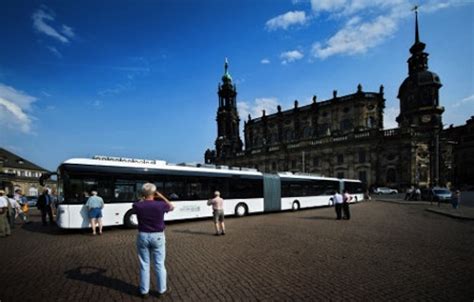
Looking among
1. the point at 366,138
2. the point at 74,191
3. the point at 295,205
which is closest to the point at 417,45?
the point at 366,138

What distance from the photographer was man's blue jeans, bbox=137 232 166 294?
4199 millimetres

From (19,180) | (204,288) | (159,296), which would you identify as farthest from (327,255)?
(19,180)

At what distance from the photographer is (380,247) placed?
26.1ft

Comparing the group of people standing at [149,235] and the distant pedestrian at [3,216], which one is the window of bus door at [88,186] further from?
the group of people standing at [149,235]

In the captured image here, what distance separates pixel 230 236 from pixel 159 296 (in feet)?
18.7

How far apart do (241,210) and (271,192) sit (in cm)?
297

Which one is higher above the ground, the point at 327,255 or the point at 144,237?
the point at 144,237

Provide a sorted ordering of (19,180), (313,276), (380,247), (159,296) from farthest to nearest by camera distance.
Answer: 1. (19,180)
2. (380,247)
3. (313,276)
4. (159,296)

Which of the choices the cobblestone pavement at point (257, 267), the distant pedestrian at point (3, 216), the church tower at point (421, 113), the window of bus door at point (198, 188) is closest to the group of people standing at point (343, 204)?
the cobblestone pavement at point (257, 267)

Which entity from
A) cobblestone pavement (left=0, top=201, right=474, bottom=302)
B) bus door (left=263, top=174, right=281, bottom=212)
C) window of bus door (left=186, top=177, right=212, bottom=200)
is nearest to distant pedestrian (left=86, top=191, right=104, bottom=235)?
cobblestone pavement (left=0, top=201, right=474, bottom=302)

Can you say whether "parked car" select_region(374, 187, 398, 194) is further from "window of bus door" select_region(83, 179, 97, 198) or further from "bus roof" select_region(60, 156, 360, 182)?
"window of bus door" select_region(83, 179, 97, 198)

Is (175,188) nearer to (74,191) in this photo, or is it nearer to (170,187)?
(170,187)

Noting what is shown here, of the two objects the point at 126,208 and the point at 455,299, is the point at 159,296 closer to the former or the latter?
the point at 455,299

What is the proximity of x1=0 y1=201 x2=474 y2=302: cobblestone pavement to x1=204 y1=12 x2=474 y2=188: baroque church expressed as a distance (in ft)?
126
